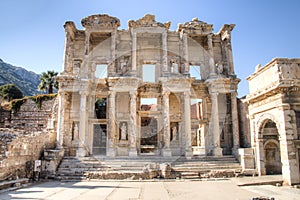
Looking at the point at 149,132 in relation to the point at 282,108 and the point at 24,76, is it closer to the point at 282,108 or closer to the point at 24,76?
the point at 282,108

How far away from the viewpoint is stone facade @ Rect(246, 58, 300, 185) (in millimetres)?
8961

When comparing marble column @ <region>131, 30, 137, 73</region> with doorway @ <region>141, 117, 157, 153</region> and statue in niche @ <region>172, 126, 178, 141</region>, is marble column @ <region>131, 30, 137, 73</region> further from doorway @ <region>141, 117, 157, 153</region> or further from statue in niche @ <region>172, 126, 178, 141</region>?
doorway @ <region>141, 117, 157, 153</region>

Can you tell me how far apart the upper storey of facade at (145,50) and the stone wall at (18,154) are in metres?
6.43

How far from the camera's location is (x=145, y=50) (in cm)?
1939

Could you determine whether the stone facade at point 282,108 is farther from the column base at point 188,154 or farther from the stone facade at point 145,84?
the stone facade at point 145,84

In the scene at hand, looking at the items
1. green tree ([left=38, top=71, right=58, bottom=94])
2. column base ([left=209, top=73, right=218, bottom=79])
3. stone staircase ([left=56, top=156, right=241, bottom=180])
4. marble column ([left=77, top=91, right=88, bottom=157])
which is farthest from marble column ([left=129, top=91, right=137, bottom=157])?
green tree ([left=38, top=71, right=58, bottom=94])

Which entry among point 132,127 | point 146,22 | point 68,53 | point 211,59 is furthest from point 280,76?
point 68,53

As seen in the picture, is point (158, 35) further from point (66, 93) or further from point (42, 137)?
point (42, 137)

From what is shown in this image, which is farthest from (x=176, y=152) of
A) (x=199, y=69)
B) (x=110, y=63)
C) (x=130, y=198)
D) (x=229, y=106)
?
(x=130, y=198)

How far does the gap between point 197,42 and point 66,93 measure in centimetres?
1199

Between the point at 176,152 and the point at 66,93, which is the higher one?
the point at 66,93

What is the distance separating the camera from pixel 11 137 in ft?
37.2

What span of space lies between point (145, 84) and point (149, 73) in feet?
4.28

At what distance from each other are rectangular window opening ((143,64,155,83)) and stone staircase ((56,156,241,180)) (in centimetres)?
655
